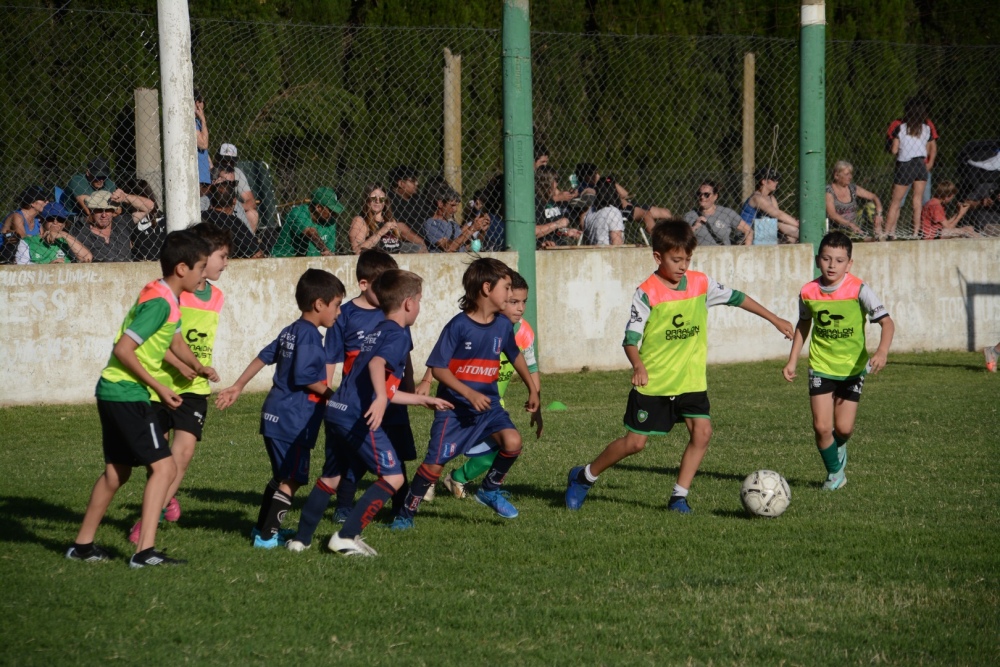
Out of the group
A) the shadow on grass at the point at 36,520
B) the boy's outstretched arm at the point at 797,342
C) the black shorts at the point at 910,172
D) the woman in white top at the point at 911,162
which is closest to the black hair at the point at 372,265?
the shadow on grass at the point at 36,520

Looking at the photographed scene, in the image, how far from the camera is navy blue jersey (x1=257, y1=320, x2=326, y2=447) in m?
6.33

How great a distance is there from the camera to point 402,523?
6809 millimetres

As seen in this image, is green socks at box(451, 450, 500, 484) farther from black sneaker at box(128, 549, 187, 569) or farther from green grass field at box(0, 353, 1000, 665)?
black sneaker at box(128, 549, 187, 569)

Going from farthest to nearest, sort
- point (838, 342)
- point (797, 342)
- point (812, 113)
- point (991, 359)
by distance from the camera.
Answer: point (812, 113) → point (991, 359) → point (797, 342) → point (838, 342)

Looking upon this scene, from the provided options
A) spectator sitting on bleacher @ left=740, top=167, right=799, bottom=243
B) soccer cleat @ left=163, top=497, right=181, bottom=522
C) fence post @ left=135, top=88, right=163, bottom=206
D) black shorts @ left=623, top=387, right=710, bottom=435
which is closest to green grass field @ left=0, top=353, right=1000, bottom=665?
soccer cleat @ left=163, top=497, right=181, bottom=522

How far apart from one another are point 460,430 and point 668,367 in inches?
52.7

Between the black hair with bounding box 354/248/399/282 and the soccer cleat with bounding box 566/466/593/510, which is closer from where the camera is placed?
the black hair with bounding box 354/248/399/282

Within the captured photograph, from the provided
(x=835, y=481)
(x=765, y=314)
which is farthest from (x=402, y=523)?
(x=835, y=481)

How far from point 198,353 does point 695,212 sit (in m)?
8.70

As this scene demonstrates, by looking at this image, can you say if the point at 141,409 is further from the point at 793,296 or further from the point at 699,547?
the point at 793,296

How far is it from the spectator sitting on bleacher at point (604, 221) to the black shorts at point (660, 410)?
283 inches

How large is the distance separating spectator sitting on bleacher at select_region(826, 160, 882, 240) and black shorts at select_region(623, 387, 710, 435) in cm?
891

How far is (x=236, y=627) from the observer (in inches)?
191

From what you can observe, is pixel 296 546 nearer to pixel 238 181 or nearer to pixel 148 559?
A: pixel 148 559
